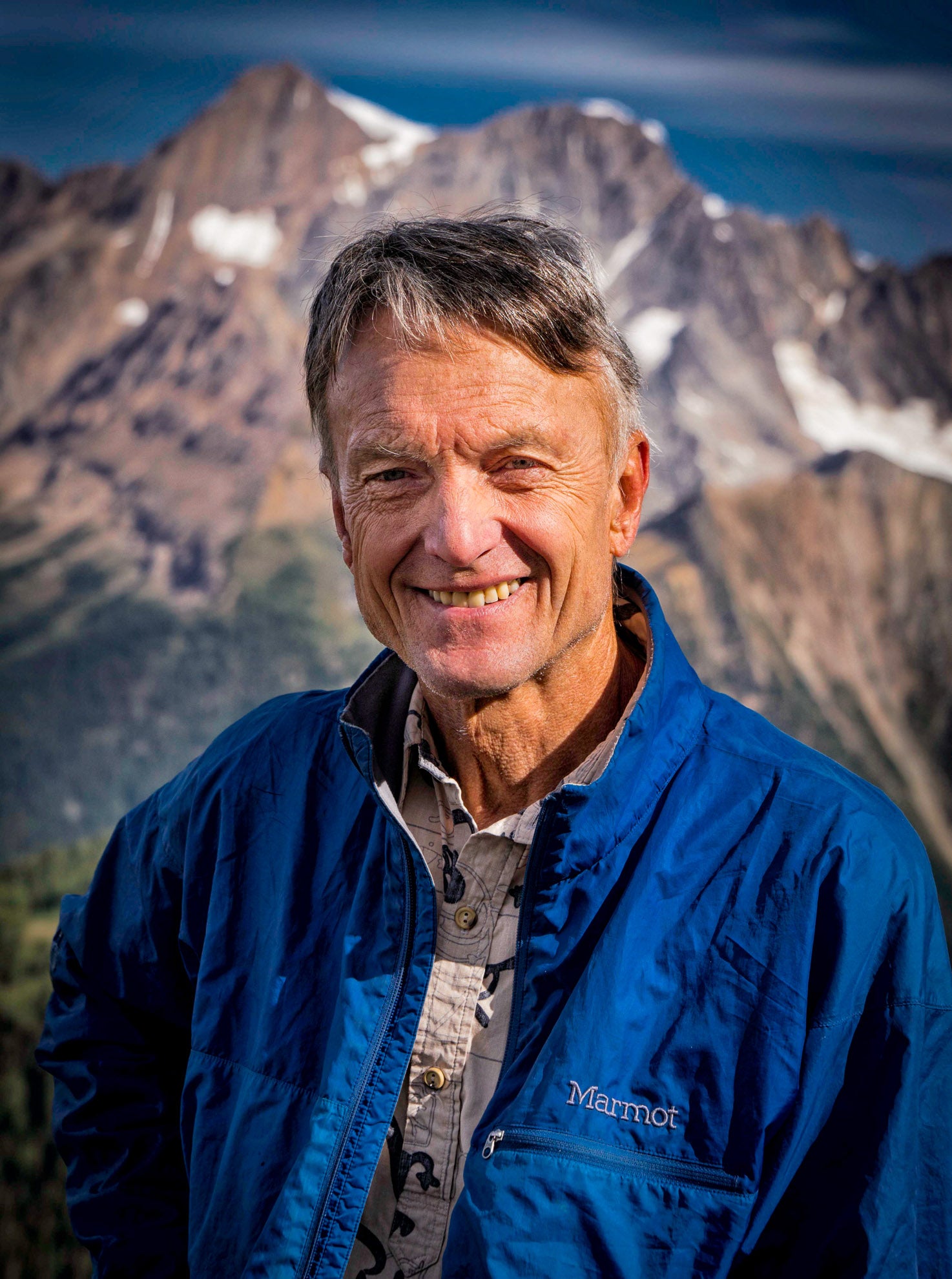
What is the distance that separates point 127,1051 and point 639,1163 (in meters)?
0.92

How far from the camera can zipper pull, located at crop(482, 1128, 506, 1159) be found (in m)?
1.13

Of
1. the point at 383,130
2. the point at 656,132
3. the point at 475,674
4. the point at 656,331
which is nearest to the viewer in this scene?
the point at 475,674

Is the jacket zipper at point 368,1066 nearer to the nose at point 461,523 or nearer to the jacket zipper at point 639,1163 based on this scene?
the jacket zipper at point 639,1163

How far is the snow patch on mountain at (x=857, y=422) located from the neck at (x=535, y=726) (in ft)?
8.65

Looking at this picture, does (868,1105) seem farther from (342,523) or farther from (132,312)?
(132,312)

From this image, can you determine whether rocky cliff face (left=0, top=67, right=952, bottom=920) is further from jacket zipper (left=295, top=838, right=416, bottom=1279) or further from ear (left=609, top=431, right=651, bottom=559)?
jacket zipper (left=295, top=838, right=416, bottom=1279)

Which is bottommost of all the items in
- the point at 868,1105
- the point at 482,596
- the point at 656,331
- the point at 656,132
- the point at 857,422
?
the point at 868,1105

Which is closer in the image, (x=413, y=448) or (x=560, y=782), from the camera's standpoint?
(x=413, y=448)

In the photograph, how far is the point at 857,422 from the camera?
379 cm

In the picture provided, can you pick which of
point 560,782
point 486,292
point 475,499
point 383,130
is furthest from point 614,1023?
point 383,130

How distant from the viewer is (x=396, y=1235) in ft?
4.18

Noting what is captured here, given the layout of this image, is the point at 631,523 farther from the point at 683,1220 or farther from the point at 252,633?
the point at 252,633

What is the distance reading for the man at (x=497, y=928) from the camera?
43.6 inches

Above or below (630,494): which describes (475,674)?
below
